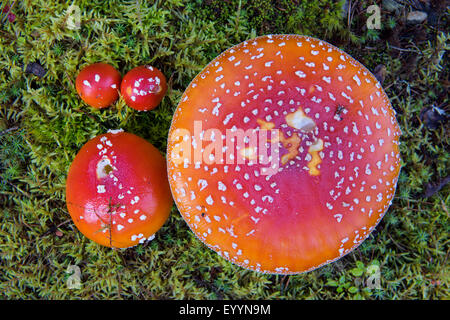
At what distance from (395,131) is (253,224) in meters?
1.13

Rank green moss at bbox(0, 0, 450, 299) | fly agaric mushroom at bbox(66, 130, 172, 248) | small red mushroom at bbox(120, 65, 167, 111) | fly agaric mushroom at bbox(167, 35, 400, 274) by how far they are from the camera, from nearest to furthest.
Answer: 1. fly agaric mushroom at bbox(167, 35, 400, 274)
2. fly agaric mushroom at bbox(66, 130, 172, 248)
3. small red mushroom at bbox(120, 65, 167, 111)
4. green moss at bbox(0, 0, 450, 299)

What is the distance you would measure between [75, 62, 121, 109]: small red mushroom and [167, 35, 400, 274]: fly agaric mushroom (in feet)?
2.38

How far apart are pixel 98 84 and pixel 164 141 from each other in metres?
0.69

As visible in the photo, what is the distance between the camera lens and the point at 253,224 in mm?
1886

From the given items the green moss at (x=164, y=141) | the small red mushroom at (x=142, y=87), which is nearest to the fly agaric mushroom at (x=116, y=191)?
the small red mushroom at (x=142, y=87)

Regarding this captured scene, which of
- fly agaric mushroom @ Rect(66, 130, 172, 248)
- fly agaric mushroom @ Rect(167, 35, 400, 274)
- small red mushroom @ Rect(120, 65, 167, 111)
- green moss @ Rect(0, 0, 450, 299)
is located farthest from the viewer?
green moss @ Rect(0, 0, 450, 299)

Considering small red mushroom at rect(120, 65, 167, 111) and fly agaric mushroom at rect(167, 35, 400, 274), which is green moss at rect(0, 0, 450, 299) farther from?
fly agaric mushroom at rect(167, 35, 400, 274)

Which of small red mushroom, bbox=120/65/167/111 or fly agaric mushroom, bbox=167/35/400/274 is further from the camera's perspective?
small red mushroom, bbox=120/65/167/111

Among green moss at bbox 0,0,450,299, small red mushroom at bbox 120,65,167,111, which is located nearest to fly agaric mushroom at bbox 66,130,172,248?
small red mushroom at bbox 120,65,167,111

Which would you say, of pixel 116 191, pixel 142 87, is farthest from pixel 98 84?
pixel 116 191

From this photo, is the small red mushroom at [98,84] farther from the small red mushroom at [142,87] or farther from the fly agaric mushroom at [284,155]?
the fly agaric mushroom at [284,155]

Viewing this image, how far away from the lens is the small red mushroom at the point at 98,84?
2379 mm

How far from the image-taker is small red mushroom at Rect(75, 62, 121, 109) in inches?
93.7
